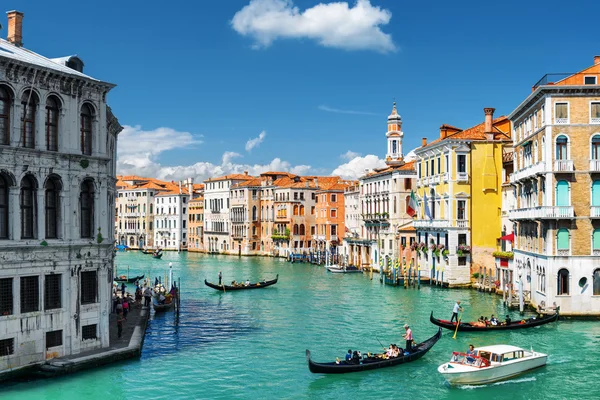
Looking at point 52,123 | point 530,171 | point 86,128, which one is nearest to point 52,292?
point 52,123

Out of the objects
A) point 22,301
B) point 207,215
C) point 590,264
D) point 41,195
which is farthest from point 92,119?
point 207,215

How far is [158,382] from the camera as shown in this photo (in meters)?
16.4

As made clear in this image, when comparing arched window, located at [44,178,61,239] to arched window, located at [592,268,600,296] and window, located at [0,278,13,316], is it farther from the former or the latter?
arched window, located at [592,268,600,296]

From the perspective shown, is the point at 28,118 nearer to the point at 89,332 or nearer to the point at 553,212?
the point at 89,332

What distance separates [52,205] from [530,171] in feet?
58.1

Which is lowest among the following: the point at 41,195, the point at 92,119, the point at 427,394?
the point at 427,394

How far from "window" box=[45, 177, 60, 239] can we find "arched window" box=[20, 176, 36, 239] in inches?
15.2

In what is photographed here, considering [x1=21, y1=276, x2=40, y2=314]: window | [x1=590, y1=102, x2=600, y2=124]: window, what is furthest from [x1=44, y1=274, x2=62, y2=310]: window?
[x1=590, y1=102, x2=600, y2=124]: window

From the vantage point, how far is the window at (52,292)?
16047 mm

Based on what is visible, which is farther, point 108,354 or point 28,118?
point 108,354

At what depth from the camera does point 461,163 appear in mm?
35156

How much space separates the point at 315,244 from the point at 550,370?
1902 inches

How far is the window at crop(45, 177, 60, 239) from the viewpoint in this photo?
53.3 feet

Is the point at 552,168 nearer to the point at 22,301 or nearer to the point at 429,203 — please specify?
the point at 429,203
